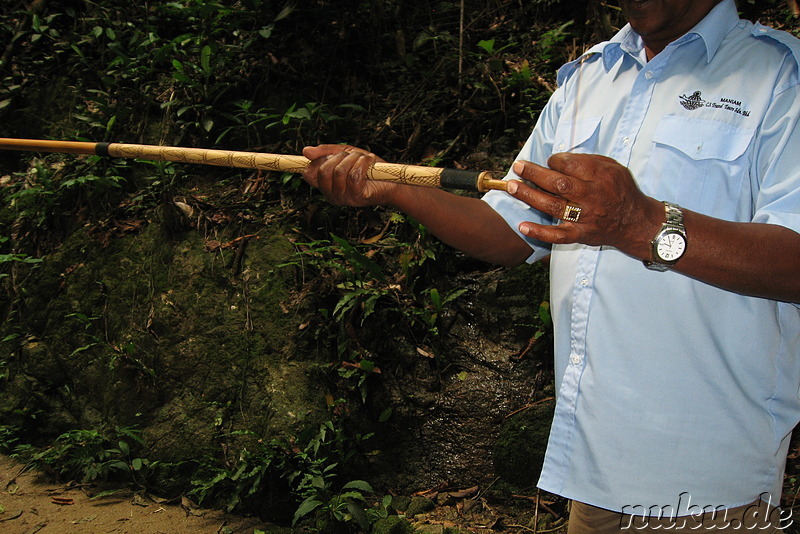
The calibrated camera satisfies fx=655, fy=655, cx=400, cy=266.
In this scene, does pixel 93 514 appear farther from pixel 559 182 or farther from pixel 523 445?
pixel 559 182

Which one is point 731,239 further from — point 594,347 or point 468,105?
point 468,105

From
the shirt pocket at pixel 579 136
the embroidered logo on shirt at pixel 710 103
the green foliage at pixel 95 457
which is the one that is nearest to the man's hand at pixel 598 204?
the embroidered logo on shirt at pixel 710 103

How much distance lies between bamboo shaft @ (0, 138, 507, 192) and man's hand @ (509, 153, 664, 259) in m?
0.29

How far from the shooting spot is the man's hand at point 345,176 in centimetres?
216

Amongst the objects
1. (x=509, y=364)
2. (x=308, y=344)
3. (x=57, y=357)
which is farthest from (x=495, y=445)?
(x=57, y=357)

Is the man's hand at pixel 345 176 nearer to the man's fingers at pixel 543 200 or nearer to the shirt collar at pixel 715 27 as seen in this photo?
the man's fingers at pixel 543 200

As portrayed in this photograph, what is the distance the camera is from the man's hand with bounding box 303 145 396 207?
85.2 inches

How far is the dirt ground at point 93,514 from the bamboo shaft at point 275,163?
8.17ft

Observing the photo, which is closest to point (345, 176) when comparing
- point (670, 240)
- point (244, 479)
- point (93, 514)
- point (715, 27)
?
point (670, 240)

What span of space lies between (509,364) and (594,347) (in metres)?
2.40

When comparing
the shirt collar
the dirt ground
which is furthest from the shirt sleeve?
the dirt ground

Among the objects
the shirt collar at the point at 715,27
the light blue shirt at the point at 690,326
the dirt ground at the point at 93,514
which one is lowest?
the dirt ground at the point at 93,514

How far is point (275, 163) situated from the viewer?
2.37 m

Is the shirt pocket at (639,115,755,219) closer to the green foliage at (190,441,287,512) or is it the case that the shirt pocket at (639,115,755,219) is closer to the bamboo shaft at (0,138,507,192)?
the bamboo shaft at (0,138,507,192)
